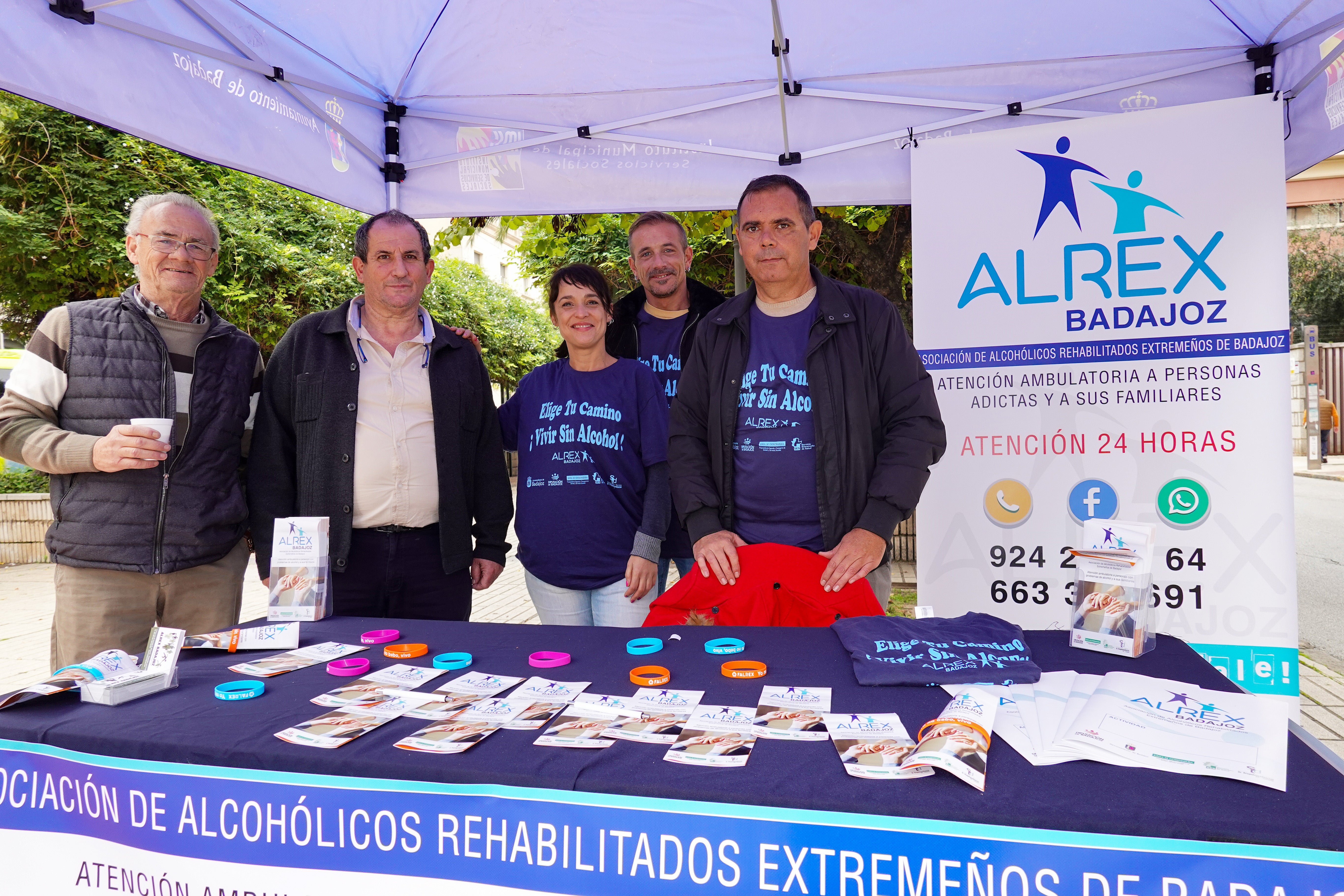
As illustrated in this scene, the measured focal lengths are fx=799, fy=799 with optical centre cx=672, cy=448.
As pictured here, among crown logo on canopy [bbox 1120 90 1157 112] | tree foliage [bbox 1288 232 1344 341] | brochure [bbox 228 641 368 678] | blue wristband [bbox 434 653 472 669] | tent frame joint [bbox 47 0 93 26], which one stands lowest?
brochure [bbox 228 641 368 678]

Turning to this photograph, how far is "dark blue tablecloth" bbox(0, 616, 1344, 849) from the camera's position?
0.88m

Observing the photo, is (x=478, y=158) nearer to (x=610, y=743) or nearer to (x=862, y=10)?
(x=862, y=10)

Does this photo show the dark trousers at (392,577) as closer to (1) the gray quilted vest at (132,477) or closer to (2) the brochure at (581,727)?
(1) the gray quilted vest at (132,477)

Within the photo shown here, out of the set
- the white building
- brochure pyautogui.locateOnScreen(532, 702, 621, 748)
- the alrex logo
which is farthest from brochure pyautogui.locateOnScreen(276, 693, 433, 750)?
the white building

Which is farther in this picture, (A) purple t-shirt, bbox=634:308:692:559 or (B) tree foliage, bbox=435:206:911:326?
(B) tree foliage, bbox=435:206:911:326

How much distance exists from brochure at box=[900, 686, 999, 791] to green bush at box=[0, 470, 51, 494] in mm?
9221

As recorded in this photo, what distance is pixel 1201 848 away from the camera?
843 millimetres

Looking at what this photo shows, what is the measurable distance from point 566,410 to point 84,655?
145 centimetres

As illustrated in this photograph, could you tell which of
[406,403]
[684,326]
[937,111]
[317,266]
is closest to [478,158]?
[684,326]

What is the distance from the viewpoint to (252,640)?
1639mm

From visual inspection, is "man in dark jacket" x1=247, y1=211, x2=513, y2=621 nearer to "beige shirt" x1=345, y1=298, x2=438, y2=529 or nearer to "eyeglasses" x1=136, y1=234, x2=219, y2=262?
"beige shirt" x1=345, y1=298, x2=438, y2=529

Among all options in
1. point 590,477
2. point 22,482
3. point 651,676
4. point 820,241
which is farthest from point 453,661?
point 22,482

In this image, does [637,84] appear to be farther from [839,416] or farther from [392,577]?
[392,577]

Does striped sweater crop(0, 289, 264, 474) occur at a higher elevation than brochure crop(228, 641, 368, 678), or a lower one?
higher
